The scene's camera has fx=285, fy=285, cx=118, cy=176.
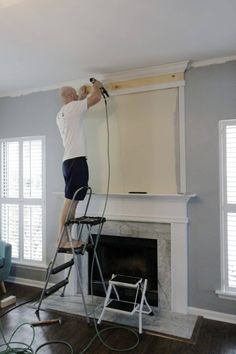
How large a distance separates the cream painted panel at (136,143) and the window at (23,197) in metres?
0.85

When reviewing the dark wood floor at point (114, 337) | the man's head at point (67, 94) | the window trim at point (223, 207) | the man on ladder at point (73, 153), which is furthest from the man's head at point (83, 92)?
the dark wood floor at point (114, 337)

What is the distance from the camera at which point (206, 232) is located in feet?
9.71

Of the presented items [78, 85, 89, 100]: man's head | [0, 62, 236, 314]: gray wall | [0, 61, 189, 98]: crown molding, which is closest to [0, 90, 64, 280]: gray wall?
[0, 61, 189, 98]: crown molding

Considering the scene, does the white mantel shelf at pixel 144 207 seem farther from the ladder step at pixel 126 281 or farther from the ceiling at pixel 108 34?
the ceiling at pixel 108 34

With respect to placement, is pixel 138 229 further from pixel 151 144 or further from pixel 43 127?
pixel 43 127

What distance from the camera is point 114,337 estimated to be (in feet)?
8.61

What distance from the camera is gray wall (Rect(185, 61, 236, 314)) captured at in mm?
2898

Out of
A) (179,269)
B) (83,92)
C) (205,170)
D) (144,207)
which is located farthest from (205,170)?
(83,92)

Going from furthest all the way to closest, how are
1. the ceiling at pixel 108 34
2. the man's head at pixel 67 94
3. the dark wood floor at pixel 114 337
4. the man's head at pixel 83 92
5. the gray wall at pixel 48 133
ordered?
the gray wall at pixel 48 133 → the man's head at pixel 83 92 → the man's head at pixel 67 94 → the dark wood floor at pixel 114 337 → the ceiling at pixel 108 34

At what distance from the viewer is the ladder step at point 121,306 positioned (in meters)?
2.78

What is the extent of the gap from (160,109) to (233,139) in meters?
0.84

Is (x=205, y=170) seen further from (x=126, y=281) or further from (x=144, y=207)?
(x=126, y=281)

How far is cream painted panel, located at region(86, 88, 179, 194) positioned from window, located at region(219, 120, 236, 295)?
488mm

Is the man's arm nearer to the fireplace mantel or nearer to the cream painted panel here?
the cream painted panel
